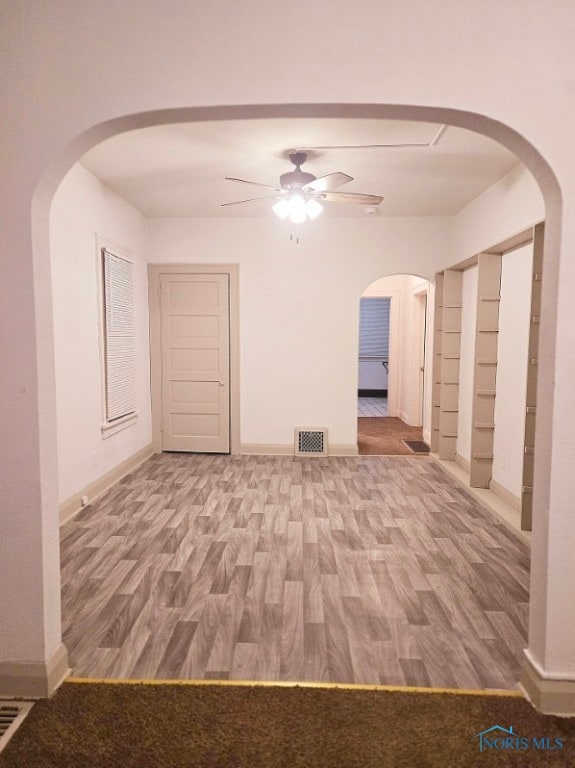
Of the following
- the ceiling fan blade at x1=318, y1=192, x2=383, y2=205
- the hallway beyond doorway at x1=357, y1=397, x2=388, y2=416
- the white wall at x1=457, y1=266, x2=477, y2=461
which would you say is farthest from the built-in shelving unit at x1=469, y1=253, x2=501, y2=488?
the hallway beyond doorway at x1=357, y1=397, x2=388, y2=416

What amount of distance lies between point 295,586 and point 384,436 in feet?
15.9

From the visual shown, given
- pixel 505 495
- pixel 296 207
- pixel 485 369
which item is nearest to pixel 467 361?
pixel 485 369

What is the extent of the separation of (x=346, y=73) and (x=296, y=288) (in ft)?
14.1

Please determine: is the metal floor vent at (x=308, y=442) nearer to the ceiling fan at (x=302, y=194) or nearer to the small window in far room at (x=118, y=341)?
the small window in far room at (x=118, y=341)

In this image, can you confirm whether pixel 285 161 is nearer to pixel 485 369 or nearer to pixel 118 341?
pixel 118 341

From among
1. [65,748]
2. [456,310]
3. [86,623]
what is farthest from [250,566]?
[456,310]

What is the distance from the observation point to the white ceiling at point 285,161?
11.2 feet

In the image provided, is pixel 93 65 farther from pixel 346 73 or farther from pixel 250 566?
pixel 250 566

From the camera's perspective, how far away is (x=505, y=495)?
4.45 m

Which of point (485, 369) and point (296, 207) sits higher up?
point (296, 207)

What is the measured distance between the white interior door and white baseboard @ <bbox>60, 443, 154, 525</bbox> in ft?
1.71

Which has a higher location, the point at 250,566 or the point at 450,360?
the point at 450,360

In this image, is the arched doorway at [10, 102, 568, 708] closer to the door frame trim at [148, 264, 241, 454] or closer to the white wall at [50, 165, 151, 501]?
the white wall at [50, 165, 151, 501]

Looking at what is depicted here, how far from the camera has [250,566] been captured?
319 centimetres
